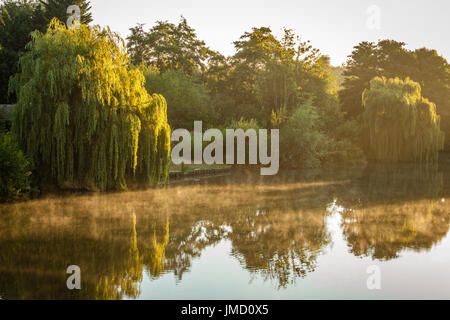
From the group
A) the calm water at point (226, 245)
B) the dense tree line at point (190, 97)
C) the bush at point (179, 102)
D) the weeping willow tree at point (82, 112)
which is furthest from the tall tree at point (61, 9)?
the calm water at point (226, 245)

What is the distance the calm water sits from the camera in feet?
20.1

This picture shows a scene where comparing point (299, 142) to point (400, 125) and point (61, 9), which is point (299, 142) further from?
point (61, 9)

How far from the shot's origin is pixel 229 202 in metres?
14.0

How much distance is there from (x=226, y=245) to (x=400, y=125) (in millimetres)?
25949

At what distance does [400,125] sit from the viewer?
3105 centimetres

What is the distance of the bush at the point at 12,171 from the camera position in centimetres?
1260

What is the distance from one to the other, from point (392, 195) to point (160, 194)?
27.3 ft

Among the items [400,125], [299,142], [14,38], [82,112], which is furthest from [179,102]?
[82,112]

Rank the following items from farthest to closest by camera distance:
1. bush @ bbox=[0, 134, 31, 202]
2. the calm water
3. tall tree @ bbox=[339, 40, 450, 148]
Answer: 1. tall tree @ bbox=[339, 40, 450, 148]
2. bush @ bbox=[0, 134, 31, 202]
3. the calm water

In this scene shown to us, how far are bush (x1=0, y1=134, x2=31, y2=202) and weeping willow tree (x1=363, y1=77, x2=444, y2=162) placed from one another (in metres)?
24.8

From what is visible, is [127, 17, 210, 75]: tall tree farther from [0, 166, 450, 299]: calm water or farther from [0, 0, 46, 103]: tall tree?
[0, 166, 450, 299]: calm water

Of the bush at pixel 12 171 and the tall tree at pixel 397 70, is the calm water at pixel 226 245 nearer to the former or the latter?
the bush at pixel 12 171

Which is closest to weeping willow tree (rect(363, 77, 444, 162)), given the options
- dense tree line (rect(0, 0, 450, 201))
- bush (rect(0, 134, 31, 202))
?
dense tree line (rect(0, 0, 450, 201))
